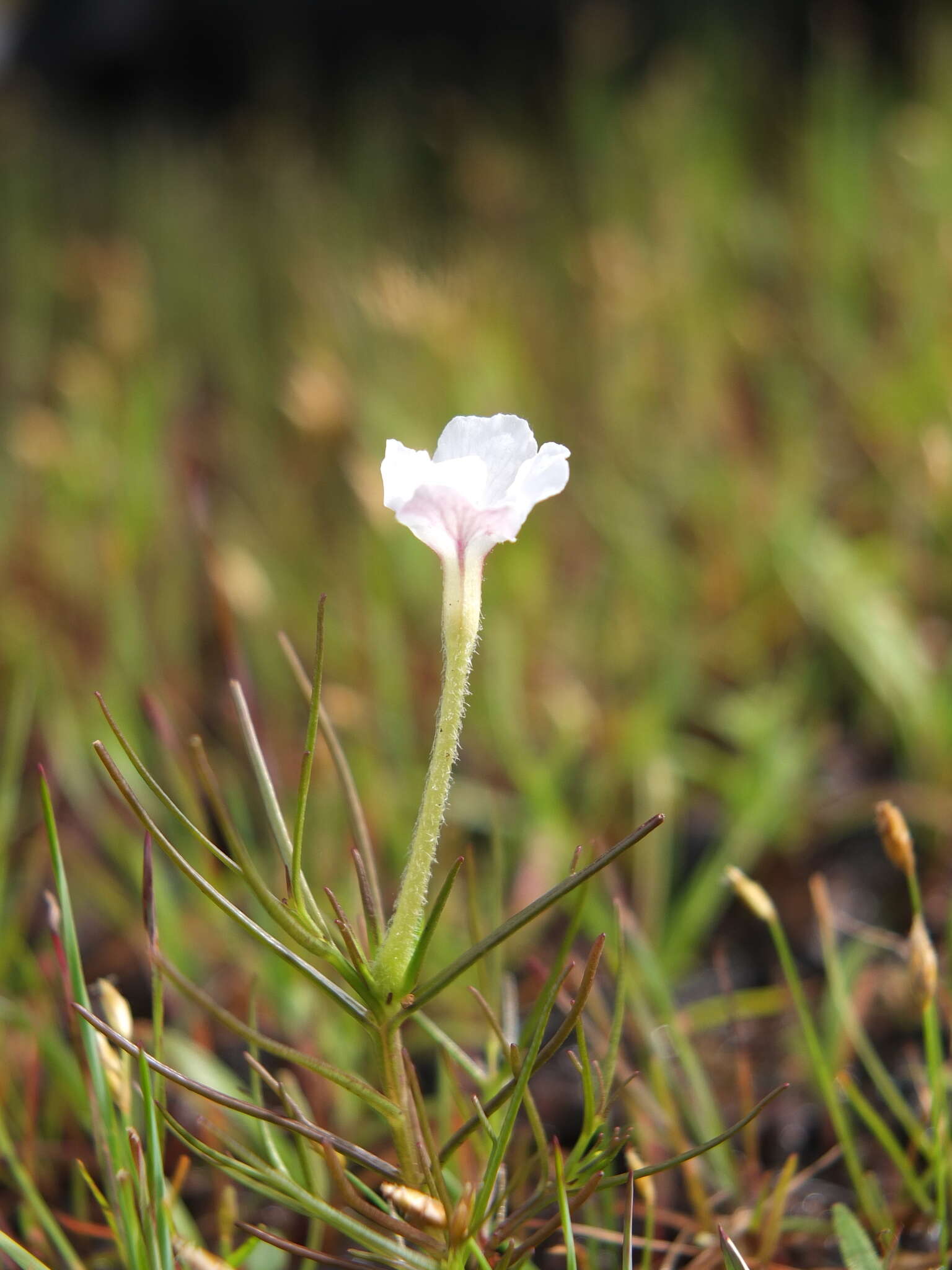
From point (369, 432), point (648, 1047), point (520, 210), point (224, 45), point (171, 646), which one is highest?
point (224, 45)

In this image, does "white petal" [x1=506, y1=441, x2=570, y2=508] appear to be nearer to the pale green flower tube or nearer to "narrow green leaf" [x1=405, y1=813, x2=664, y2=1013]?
the pale green flower tube

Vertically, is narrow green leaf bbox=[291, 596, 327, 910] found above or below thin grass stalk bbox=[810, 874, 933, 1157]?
above

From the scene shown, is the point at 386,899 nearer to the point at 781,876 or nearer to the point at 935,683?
the point at 781,876

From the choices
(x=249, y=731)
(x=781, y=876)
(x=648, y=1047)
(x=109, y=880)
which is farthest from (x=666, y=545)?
(x=249, y=731)

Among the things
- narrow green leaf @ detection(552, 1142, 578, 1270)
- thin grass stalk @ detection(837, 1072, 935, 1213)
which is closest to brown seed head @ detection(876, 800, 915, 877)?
thin grass stalk @ detection(837, 1072, 935, 1213)

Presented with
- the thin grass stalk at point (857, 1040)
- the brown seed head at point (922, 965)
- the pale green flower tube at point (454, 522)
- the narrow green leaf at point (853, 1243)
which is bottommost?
the narrow green leaf at point (853, 1243)

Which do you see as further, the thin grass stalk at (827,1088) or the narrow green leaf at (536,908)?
the thin grass stalk at (827,1088)

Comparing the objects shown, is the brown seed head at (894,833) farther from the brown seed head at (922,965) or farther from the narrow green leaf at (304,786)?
the narrow green leaf at (304,786)

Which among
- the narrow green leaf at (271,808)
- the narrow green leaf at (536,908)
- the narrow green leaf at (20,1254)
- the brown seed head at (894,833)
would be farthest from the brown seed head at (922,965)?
the narrow green leaf at (20,1254)

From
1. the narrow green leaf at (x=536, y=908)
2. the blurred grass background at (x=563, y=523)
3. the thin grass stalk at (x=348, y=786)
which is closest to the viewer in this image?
the narrow green leaf at (x=536, y=908)
